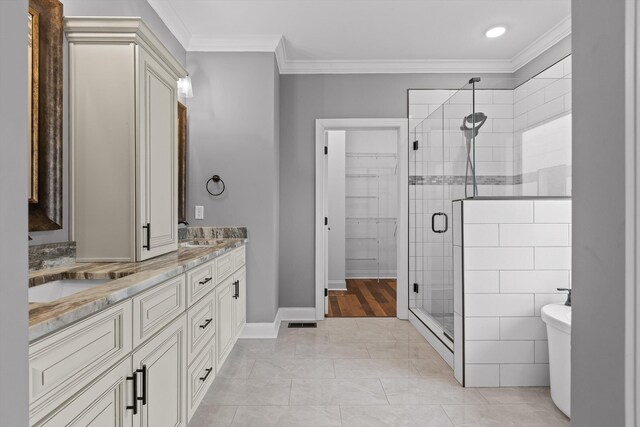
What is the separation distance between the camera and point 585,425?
0.61m

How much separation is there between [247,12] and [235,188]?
141 centimetres

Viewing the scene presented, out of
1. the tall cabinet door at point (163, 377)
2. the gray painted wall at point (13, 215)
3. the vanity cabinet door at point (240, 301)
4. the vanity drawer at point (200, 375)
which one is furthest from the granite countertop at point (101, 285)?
the vanity cabinet door at point (240, 301)

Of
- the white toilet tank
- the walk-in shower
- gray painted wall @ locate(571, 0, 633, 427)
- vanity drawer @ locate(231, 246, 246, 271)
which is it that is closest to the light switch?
vanity drawer @ locate(231, 246, 246, 271)

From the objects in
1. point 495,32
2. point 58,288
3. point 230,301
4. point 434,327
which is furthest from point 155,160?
point 495,32

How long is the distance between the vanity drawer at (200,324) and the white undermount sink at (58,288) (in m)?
0.44

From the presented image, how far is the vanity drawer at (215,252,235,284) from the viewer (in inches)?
93.0

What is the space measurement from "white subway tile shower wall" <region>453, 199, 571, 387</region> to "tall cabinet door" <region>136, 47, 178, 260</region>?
70.7 inches

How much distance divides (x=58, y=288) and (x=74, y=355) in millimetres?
759

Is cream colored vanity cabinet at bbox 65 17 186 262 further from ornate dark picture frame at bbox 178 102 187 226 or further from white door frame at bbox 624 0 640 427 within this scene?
white door frame at bbox 624 0 640 427

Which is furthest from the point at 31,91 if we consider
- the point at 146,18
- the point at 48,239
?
the point at 146,18

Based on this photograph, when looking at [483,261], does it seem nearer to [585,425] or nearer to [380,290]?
[585,425]

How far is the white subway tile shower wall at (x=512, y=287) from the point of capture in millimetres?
2436

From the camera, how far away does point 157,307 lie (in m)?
1.40

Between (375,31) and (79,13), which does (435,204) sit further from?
(79,13)
